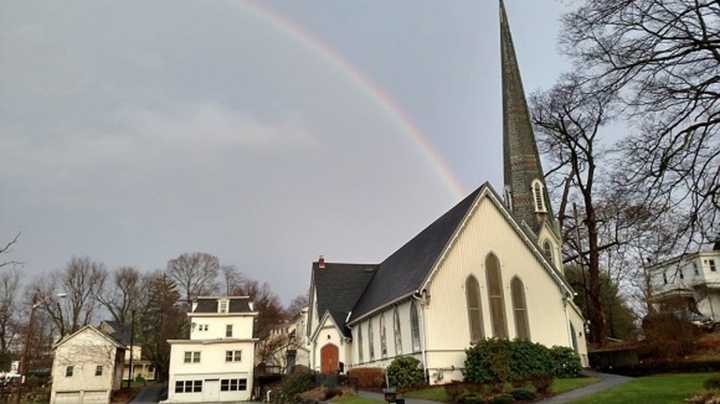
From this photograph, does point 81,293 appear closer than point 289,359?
No

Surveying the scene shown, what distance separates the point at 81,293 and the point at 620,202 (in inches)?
2957

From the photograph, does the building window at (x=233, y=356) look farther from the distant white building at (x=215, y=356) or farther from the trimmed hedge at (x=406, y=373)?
the trimmed hedge at (x=406, y=373)

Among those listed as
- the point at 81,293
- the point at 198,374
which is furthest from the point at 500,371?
the point at 81,293

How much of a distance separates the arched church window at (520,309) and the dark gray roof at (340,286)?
15525 mm

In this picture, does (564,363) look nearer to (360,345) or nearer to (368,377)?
(368,377)

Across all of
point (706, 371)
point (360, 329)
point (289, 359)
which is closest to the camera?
point (706, 371)

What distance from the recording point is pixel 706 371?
20828mm

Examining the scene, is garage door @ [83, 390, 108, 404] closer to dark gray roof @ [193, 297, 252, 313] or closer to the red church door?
dark gray roof @ [193, 297, 252, 313]

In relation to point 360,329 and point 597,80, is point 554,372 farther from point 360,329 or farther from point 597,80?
point 597,80

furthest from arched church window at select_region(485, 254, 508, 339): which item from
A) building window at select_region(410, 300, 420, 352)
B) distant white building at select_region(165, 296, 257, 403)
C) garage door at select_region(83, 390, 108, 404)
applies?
garage door at select_region(83, 390, 108, 404)

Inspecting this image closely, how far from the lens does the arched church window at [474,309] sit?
26.0 metres

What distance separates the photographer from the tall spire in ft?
128

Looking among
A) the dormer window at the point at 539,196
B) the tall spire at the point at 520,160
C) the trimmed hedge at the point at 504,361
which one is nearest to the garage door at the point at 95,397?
the trimmed hedge at the point at 504,361

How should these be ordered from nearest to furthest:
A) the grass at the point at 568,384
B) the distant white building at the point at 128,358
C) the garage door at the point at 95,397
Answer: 1. the grass at the point at 568,384
2. the garage door at the point at 95,397
3. the distant white building at the point at 128,358
